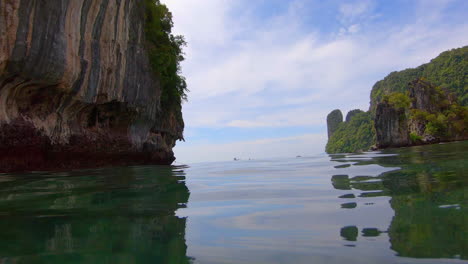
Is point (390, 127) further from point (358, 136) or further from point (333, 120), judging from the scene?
point (333, 120)

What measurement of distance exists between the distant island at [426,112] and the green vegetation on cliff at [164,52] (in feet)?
133

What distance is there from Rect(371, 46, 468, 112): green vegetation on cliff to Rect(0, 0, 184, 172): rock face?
72.3 m

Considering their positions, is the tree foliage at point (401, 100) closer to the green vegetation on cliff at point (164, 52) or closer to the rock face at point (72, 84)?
the green vegetation on cliff at point (164, 52)

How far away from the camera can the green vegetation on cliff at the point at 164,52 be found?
19.5 m

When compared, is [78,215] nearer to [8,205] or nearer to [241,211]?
[8,205]

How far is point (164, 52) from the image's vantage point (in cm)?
2011

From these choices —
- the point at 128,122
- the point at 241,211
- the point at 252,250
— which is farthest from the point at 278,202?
the point at 128,122

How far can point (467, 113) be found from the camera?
196ft

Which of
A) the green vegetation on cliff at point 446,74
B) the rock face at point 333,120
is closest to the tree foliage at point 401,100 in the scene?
the green vegetation on cliff at point 446,74

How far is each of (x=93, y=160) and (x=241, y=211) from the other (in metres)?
13.2

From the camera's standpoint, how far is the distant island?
169ft

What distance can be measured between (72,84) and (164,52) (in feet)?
32.2

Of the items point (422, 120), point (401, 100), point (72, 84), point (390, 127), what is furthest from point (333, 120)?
point (72, 84)

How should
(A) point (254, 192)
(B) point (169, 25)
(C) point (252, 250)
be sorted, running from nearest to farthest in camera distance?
(C) point (252, 250)
(A) point (254, 192)
(B) point (169, 25)
